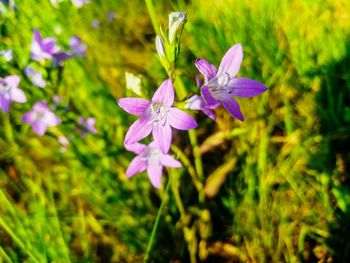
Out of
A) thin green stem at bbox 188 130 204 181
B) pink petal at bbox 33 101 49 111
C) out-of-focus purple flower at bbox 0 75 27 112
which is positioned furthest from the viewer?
pink petal at bbox 33 101 49 111

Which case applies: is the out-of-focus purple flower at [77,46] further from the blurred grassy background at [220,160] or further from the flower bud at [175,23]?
the flower bud at [175,23]

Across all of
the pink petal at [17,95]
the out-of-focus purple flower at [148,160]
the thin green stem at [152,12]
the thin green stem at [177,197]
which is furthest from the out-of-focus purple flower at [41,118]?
the thin green stem at [152,12]

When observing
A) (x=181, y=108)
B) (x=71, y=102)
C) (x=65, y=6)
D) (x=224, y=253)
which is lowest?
(x=224, y=253)

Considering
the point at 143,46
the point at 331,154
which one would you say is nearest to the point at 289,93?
the point at 331,154

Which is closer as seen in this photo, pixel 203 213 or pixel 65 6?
pixel 203 213

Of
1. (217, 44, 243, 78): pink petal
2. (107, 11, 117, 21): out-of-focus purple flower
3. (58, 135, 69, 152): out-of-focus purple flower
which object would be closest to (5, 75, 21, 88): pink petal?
(58, 135, 69, 152): out-of-focus purple flower

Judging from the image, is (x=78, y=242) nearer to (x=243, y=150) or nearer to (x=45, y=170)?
(x=45, y=170)

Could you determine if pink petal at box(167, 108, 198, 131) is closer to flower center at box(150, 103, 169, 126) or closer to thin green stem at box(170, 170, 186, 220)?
flower center at box(150, 103, 169, 126)

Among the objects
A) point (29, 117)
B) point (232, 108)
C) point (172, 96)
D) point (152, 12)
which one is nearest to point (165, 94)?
point (172, 96)
